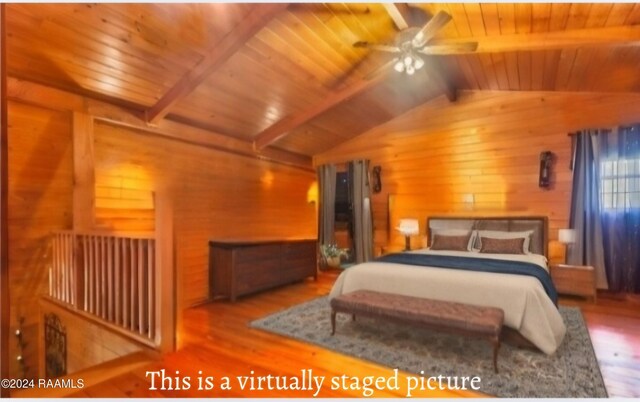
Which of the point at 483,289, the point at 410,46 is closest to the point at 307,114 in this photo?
the point at 410,46

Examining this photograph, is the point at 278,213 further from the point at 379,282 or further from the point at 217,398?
the point at 217,398

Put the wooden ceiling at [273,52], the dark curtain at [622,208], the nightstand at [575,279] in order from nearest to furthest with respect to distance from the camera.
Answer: the wooden ceiling at [273,52] → the nightstand at [575,279] → the dark curtain at [622,208]

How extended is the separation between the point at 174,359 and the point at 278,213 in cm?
344

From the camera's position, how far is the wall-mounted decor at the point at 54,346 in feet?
11.1

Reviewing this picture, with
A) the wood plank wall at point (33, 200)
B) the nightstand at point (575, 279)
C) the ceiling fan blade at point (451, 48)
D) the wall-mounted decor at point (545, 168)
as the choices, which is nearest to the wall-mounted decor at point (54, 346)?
the wood plank wall at point (33, 200)

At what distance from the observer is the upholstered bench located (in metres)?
2.33

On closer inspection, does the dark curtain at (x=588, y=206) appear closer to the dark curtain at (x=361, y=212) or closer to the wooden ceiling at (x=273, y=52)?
the wooden ceiling at (x=273, y=52)

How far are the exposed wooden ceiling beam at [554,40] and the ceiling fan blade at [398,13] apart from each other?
31cm

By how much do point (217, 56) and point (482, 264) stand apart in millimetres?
3239

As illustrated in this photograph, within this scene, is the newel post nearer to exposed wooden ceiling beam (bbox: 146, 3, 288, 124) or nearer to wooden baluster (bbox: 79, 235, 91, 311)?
wooden baluster (bbox: 79, 235, 91, 311)

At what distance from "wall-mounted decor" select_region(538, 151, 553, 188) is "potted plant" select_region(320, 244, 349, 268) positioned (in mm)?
3444

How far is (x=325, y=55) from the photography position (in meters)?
3.63

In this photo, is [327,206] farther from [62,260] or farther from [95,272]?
[62,260]

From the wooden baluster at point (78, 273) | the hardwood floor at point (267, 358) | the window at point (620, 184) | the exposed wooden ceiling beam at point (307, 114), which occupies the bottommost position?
the hardwood floor at point (267, 358)
